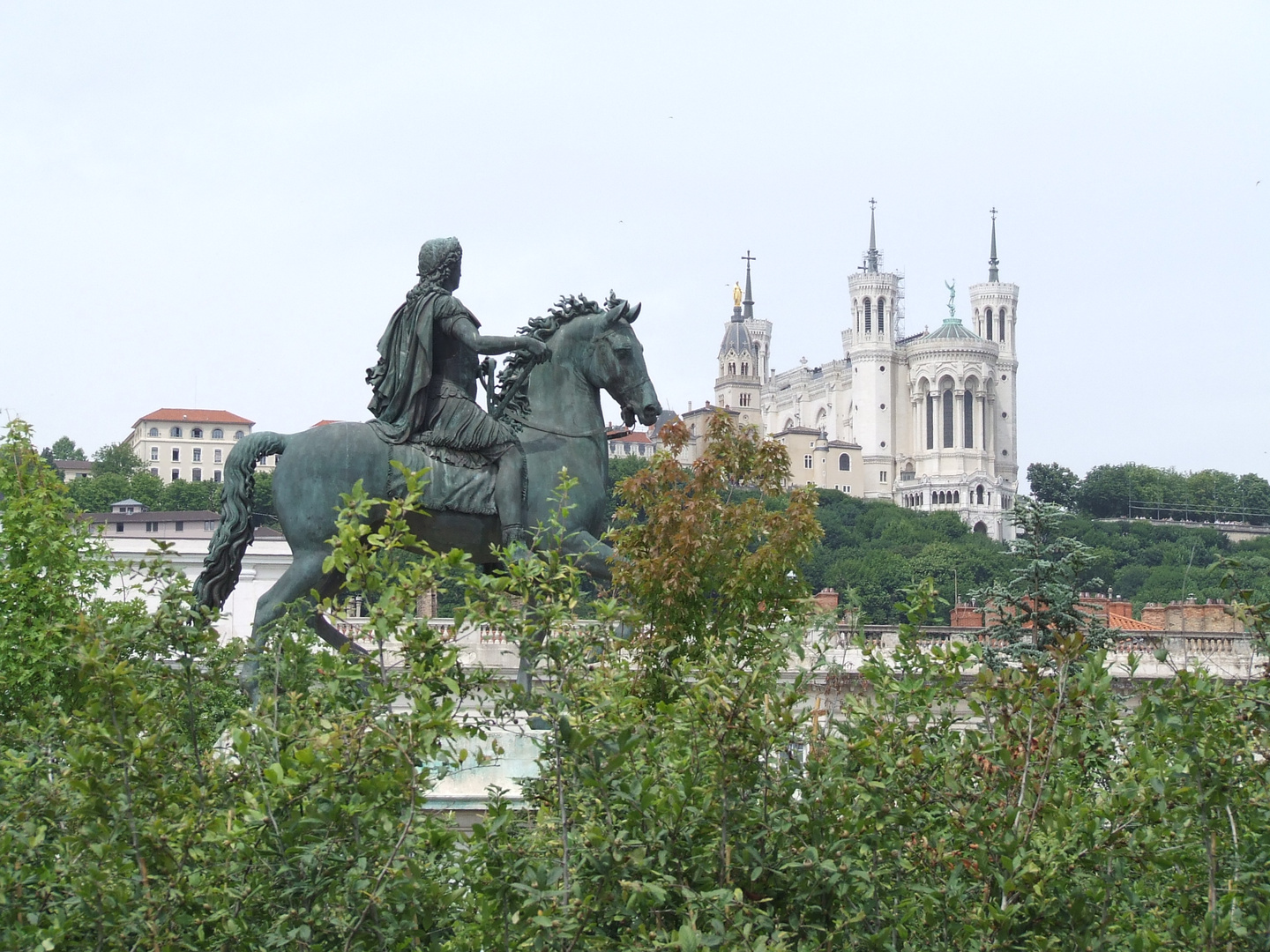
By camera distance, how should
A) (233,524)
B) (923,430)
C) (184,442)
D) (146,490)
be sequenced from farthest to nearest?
(923,430), (184,442), (146,490), (233,524)

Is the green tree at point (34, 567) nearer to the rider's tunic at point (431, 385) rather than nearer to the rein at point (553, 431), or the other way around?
the rider's tunic at point (431, 385)

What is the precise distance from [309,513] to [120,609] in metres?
4.85

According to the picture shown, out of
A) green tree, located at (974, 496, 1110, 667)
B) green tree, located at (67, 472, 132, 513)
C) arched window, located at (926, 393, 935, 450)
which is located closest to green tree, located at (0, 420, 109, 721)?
green tree, located at (974, 496, 1110, 667)

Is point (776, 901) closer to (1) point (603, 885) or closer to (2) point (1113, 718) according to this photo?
(1) point (603, 885)

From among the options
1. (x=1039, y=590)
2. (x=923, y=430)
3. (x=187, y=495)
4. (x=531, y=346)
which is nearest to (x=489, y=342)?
(x=531, y=346)

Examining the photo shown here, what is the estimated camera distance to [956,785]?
6680 mm

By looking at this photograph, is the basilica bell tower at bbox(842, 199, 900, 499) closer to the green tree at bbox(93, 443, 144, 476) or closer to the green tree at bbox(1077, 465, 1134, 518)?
the green tree at bbox(1077, 465, 1134, 518)

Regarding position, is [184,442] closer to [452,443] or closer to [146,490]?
[146,490]

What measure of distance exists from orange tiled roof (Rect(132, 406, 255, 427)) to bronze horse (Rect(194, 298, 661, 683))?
495 ft

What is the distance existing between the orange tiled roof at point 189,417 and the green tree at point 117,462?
33.7ft

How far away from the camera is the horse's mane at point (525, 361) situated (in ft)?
37.5

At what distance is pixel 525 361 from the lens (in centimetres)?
1144

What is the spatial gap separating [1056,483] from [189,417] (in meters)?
83.1

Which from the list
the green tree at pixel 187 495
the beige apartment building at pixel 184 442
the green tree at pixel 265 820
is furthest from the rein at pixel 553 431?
the beige apartment building at pixel 184 442
